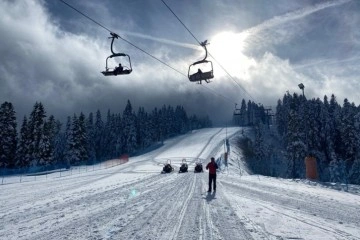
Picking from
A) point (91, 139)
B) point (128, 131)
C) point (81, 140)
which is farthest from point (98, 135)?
point (81, 140)

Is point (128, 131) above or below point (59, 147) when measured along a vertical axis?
above

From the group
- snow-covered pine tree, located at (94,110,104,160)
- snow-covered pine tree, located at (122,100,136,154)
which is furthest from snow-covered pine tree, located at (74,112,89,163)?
snow-covered pine tree, located at (94,110,104,160)

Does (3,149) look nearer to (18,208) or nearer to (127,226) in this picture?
(18,208)

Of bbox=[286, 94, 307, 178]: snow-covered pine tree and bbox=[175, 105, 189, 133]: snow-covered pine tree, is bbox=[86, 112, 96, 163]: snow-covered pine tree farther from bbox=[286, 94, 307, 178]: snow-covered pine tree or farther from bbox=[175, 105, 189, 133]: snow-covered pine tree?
bbox=[286, 94, 307, 178]: snow-covered pine tree

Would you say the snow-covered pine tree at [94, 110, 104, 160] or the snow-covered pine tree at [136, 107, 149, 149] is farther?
the snow-covered pine tree at [136, 107, 149, 149]

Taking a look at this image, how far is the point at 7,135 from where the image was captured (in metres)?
53.7

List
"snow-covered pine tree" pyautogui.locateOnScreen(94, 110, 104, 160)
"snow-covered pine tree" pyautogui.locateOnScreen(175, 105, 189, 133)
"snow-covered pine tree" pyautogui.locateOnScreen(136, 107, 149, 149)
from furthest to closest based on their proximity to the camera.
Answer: "snow-covered pine tree" pyautogui.locateOnScreen(175, 105, 189, 133) → "snow-covered pine tree" pyautogui.locateOnScreen(136, 107, 149, 149) → "snow-covered pine tree" pyautogui.locateOnScreen(94, 110, 104, 160)

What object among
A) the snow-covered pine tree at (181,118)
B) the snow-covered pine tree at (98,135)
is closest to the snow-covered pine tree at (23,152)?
the snow-covered pine tree at (98,135)

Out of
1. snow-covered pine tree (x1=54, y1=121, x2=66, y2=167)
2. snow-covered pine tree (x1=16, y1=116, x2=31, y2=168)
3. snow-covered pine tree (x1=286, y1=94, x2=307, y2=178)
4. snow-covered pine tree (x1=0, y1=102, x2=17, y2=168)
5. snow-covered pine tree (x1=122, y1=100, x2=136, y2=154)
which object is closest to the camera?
snow-covered pine tree (x1=0, y1=102, x2=17, y2=168)

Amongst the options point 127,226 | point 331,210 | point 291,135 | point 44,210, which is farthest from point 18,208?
point 291,135

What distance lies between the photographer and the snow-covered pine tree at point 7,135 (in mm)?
52381

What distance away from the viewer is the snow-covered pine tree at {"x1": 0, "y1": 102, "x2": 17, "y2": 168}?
52381 millimetres

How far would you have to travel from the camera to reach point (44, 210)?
11289 millimetres

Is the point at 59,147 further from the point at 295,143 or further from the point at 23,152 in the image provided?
the point at 295,143
